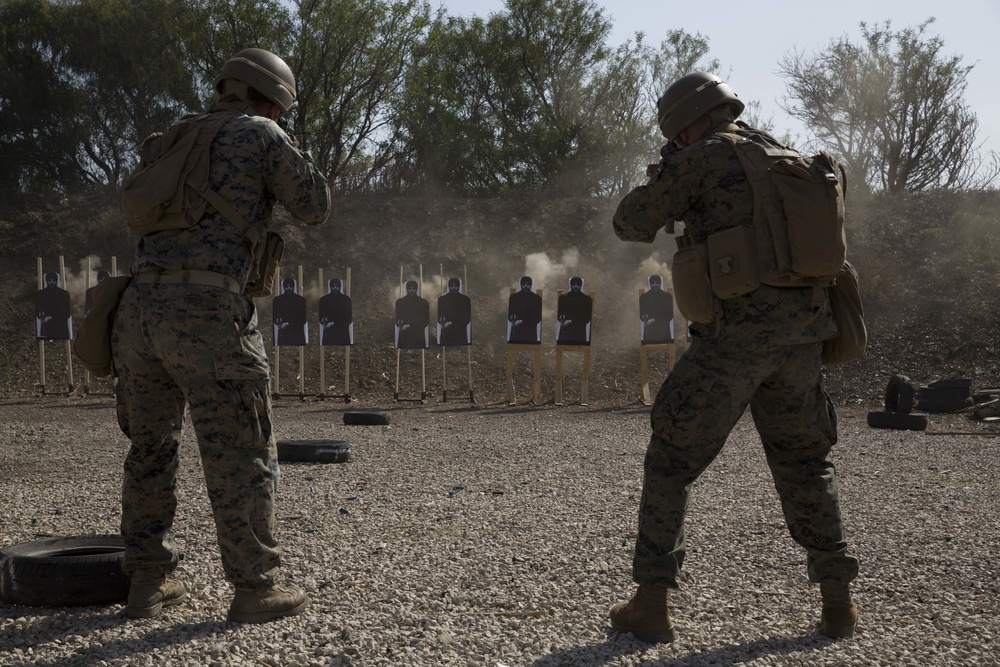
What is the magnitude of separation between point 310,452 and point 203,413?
443cm

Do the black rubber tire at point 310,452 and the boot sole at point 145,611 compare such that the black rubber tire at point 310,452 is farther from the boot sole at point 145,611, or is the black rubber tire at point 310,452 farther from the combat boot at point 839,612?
the combat boot at point 839,612

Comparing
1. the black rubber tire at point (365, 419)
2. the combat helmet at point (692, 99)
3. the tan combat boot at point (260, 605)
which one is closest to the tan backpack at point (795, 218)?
the combat helmet at point (692, 99)

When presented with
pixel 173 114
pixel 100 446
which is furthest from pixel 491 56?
pixel 100 446

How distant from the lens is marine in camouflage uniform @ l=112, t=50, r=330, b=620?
324cm

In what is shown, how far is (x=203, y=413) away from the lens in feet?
10.6

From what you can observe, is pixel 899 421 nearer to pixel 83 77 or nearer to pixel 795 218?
pixel 795 218

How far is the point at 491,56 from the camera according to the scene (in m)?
24.4

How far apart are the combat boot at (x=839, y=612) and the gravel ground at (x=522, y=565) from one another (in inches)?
1.9

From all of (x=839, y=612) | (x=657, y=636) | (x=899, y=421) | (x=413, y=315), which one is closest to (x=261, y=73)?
(x=657, y=636)

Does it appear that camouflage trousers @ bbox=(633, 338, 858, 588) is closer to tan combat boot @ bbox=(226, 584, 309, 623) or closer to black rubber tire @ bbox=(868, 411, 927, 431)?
tan combat boot @ bbox=(226, 584, 309, 623)

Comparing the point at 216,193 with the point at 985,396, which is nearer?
the point at 216,193

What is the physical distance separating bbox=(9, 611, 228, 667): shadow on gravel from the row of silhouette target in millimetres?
12098

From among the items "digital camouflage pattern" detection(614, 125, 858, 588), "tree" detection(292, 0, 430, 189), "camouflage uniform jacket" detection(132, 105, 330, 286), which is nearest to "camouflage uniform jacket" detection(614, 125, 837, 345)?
"digital camouflage pattern" detection(614, 125, 858, 588)

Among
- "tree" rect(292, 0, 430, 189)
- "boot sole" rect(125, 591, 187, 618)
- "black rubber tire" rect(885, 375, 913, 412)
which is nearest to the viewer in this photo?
"boot sole" rect(125, 591, 187, 618)
